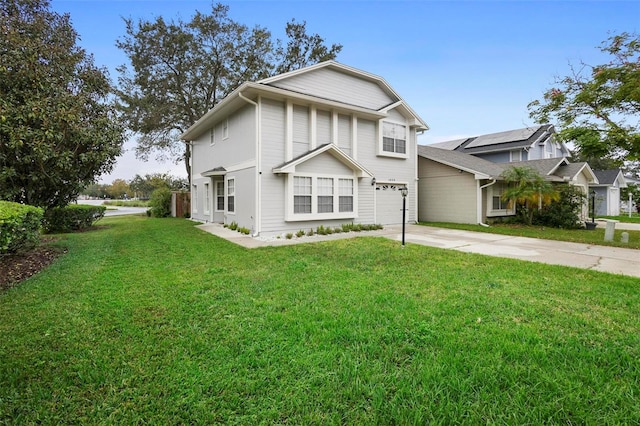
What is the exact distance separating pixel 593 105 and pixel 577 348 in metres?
11.3

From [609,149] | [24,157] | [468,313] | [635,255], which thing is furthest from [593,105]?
[24,157]

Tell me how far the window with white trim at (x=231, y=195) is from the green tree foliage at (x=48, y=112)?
399 cm

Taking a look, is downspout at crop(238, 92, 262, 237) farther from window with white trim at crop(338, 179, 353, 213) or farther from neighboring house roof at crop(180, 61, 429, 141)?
window with white trim at crop(338, 179, 353, 213)

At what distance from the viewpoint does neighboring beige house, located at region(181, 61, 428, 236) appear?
34.4 feet

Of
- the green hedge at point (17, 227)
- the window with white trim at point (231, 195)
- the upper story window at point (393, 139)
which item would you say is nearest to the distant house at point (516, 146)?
the upper story window at point (393, 139)

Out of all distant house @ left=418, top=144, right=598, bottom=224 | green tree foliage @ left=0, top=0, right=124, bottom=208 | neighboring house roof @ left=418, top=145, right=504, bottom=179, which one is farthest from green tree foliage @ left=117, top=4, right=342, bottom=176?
distant house @ left=418, top=144, right=598, bottom=224

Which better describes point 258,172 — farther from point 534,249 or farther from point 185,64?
point 185,64

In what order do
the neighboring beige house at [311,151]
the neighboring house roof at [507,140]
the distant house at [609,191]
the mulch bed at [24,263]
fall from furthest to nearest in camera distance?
the distant house at [609,191]
the neighboring house roof at [507,140]
the neighboring beige house at [311,151]
the mulch bed at [24,263]

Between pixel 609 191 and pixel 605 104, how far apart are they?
20.9 meters

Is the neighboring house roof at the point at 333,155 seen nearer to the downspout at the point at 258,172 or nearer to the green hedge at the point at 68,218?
the downspout at the point at 258,172

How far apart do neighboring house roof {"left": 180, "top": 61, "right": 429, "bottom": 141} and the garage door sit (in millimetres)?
3141

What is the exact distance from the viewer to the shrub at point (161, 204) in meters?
20.0

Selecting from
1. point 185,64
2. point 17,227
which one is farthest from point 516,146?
point 17,227

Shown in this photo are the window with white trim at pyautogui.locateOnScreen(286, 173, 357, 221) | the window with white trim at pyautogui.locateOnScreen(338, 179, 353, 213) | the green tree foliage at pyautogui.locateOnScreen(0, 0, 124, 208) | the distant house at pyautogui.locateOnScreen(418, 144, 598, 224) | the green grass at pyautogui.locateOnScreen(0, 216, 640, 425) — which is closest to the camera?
the green grass at pyautogui.locateOnScreen(0, 216, 640, 425)
